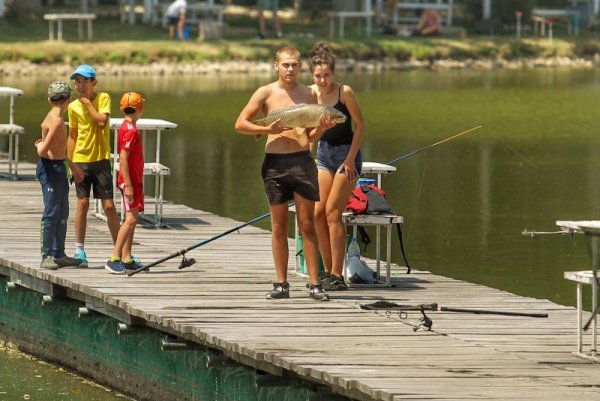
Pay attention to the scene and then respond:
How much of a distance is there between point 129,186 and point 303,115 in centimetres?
177

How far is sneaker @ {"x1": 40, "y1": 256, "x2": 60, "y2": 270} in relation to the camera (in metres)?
12.6

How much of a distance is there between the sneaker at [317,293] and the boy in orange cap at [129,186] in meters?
1.53

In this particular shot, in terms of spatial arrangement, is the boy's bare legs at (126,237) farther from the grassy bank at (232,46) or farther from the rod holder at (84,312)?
the grassy bank at (232,46)

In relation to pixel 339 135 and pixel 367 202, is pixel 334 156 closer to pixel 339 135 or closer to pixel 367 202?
pixel 339 135

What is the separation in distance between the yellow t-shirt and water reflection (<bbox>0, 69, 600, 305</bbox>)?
4.56 meters

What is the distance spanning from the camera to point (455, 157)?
2800 centimetres

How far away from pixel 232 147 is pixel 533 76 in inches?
744

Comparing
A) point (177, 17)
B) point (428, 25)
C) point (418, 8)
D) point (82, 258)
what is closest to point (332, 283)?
point (82, 258)

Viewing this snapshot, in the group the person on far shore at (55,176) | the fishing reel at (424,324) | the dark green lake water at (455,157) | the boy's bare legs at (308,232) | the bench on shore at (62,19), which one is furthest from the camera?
the bench on shore at (62,19)

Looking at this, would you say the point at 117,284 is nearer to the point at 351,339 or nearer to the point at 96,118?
the point at 96,118

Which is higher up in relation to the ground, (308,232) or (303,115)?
(303,115)

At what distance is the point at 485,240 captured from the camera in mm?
19359

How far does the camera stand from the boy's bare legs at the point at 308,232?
453 inches

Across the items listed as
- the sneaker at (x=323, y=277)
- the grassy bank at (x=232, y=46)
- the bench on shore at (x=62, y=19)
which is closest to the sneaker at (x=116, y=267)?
the sneaker at (x=323, y=277)
